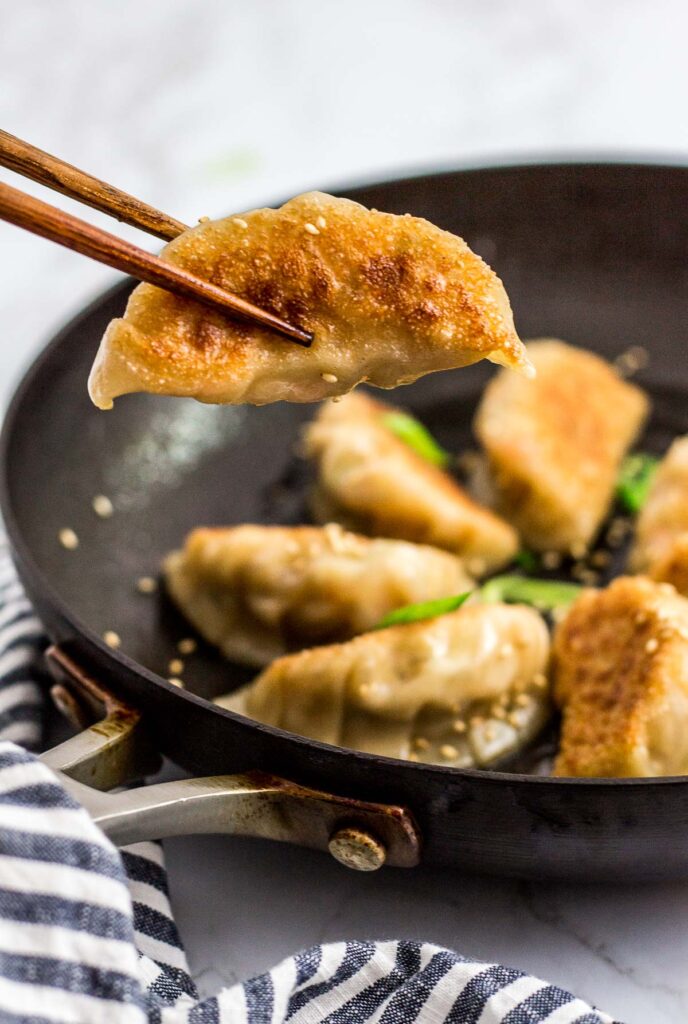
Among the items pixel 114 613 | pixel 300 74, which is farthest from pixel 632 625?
pixel 300 74

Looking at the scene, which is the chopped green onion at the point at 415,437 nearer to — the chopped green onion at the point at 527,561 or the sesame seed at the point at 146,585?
the chopped green onion at the point at 527,561

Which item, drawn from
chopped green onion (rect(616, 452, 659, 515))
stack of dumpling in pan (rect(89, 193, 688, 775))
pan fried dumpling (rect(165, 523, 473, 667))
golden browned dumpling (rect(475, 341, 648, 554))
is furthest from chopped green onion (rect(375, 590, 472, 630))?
chopped green onion (rect(616, 452, 659, 515))

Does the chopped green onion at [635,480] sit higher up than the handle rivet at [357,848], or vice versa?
the chopped green onion at [635,480]

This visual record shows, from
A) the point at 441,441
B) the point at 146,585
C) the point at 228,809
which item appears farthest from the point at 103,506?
the point at 228,809

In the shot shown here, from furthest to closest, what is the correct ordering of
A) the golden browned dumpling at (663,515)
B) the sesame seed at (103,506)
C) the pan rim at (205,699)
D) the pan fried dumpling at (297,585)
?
1. the sesame seed at (103,506)
2. the golden browned dumpling at (663,515)
3. the pan fried dumpling at (297,585)
4. the pan rim at (205,699)

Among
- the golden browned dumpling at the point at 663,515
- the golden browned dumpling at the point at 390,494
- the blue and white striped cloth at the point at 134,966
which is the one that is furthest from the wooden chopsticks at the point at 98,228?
the golden browned dumpling at the point at 663,515

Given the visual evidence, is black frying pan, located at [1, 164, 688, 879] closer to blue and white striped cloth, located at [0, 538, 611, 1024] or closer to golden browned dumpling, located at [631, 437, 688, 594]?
blue and white striped cloth, located at [0, 538, 611, 1024]
